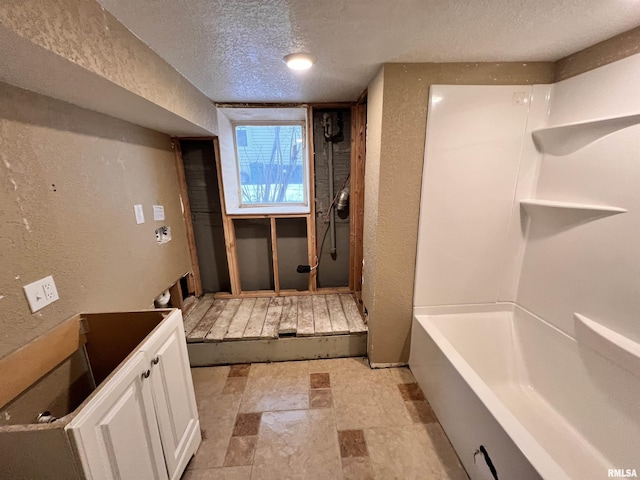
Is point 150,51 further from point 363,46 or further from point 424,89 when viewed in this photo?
point 424,89

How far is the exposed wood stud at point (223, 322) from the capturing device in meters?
2.06

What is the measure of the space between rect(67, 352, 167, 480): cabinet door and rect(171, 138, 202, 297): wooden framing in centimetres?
171

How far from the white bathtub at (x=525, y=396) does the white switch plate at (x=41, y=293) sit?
1.96 m

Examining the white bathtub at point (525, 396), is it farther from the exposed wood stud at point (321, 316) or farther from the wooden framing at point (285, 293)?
the wooden framing at point (285, 293)

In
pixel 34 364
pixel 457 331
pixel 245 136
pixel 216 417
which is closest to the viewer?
pixel 34 364

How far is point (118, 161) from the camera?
5.20 feet

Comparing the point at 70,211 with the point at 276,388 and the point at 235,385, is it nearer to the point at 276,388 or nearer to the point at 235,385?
the point at 235,385

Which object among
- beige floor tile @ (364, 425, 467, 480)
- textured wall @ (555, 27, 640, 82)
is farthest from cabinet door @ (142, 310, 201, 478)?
textured wall @ (555, 27, 640, 82)

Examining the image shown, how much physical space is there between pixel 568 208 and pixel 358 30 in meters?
1.48

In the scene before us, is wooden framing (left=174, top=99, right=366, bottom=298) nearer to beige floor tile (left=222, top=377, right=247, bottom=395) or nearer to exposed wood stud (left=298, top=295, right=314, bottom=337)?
exposed wood stud (left=298, top=295, right=314, bottom=337)

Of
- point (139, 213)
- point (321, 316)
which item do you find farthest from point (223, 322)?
point (139, 213)

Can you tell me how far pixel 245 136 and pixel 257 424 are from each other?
2523mm

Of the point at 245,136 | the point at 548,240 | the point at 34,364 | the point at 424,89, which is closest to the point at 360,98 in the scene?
the point at 424,89

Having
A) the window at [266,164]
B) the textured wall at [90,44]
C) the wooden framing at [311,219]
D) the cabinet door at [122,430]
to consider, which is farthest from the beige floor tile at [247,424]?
the textured wall at [90,44]
